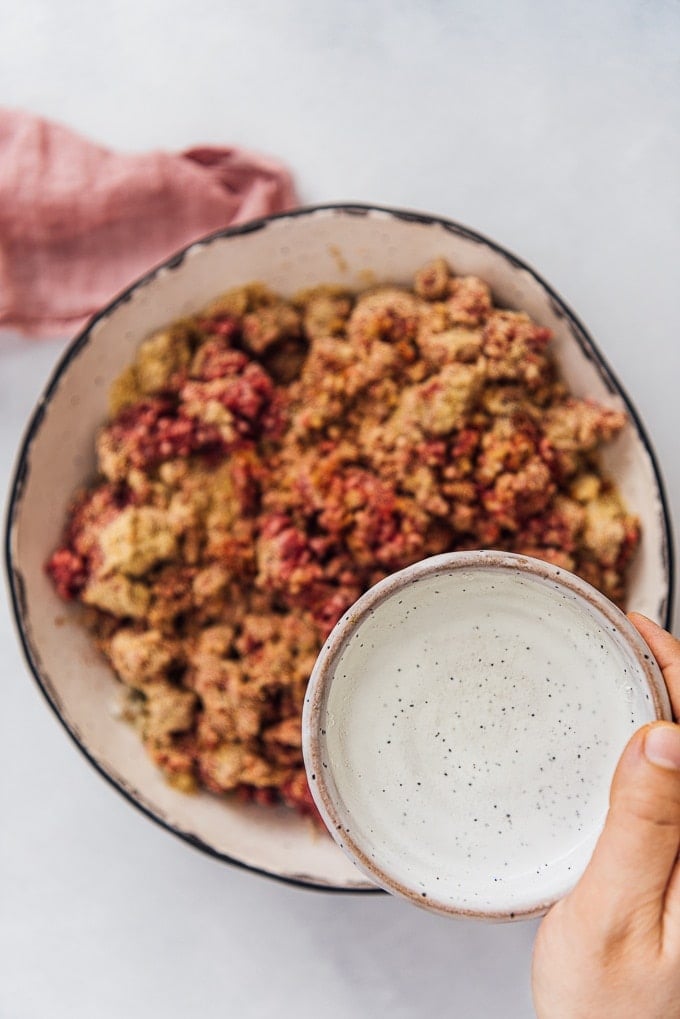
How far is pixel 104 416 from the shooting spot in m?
1.25

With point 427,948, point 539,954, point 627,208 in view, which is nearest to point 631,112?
point 627,208

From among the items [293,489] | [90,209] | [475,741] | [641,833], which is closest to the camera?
[641,833]

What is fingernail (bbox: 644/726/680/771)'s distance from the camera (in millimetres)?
739

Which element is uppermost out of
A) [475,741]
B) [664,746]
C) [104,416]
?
[664,746]

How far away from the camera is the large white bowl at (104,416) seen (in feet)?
3.80

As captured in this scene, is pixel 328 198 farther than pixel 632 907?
Yes

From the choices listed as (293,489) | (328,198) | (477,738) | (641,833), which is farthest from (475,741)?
(328,198)

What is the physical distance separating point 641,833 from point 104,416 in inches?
32.2

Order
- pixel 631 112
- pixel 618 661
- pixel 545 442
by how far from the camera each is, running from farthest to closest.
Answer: pixel 631 112 < pixel 545 442 < pixel 618 661

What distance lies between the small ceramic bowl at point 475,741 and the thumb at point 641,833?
7 centimetres

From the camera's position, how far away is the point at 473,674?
2.77 ft

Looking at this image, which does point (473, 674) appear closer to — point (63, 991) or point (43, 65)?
point (63, 991)

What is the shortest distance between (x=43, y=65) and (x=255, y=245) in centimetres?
48

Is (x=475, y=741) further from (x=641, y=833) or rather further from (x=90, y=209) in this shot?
(x=90, y=209)
